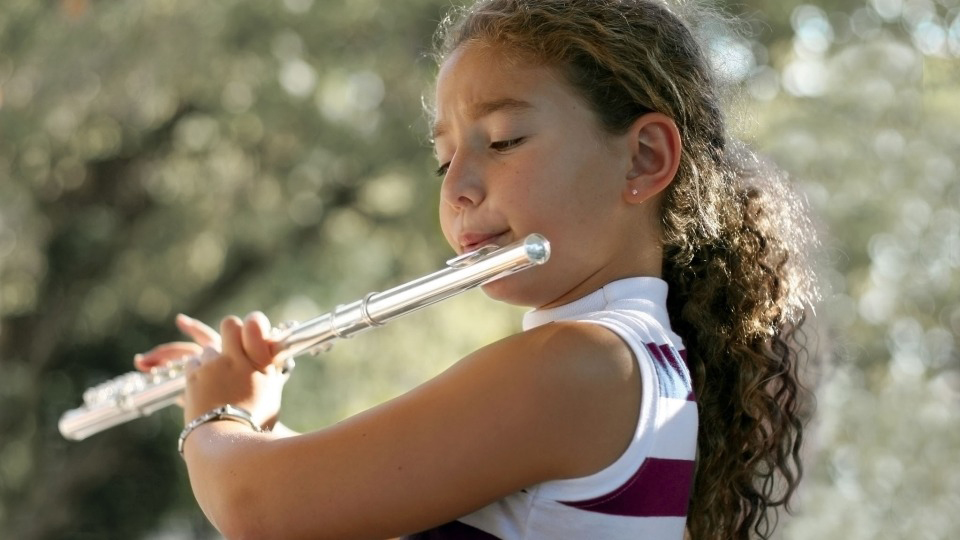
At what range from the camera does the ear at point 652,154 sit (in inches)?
39.5

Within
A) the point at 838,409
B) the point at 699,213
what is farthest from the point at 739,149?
the point at 838,409

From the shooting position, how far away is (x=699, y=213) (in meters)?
1.05

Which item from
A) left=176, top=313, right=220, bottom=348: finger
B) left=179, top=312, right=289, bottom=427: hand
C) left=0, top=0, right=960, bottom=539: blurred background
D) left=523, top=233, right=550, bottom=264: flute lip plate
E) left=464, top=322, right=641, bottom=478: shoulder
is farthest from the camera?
left=0, top=0, right=960, bottom=539: blurred background

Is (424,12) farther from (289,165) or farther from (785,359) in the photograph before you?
(785,359)

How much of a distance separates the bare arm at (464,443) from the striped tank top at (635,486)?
0.01 metres

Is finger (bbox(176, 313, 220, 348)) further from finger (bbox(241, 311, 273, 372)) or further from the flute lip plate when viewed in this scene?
the flute lip plate

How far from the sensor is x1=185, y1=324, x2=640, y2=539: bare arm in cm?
82

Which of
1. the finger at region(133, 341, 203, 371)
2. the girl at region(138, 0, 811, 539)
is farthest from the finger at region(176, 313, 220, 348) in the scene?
the girl at region(138, 0, 811, 539)

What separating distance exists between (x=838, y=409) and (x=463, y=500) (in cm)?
235

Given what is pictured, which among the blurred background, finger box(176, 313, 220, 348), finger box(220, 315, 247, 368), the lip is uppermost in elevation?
the blurred background

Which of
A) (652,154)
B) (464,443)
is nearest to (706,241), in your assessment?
(652,154)

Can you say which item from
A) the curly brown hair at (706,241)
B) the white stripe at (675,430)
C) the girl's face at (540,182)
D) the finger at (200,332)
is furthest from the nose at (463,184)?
the finger at (200,332)

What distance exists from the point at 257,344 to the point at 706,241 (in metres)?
0.42

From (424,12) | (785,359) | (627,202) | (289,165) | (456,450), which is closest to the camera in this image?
(456,450)
